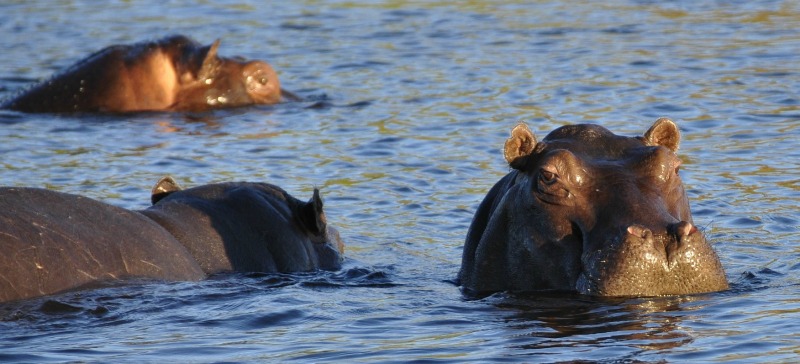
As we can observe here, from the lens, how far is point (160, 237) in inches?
380

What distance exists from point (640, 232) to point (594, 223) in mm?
383

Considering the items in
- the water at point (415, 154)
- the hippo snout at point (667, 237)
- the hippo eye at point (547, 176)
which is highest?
the hippo eye at point (547, 176)

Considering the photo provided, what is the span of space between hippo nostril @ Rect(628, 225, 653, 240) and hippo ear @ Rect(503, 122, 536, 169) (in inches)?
42.8

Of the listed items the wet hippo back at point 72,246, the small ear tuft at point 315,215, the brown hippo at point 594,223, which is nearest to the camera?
the brown hippo at point 594,223

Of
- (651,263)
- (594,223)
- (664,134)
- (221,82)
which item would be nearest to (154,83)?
(221,82)

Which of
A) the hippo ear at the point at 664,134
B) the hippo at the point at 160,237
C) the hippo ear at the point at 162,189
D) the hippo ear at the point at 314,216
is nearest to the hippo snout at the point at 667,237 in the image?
the hippo ear at the point at 664,134

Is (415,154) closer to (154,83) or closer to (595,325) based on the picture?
(154,83)

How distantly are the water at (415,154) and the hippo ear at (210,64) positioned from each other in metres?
0.55

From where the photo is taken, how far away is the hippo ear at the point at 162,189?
11.2m

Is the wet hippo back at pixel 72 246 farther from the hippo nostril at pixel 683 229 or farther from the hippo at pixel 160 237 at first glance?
the hippo nostril at pixel 683 229

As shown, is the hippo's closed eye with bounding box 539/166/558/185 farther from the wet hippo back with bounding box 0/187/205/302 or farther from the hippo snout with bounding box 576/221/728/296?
the wet hippo back with bounding box 0/187/205/302

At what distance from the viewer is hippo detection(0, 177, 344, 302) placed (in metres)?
8.65

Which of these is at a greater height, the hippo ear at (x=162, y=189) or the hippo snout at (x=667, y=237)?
the hippo snout at (x=667, y=237)

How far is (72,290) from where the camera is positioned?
8.77m
